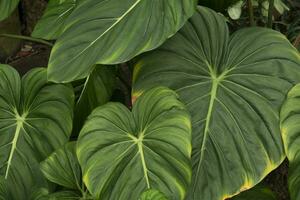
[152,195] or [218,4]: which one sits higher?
[218,4]

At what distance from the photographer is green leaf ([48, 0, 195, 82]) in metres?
1.29

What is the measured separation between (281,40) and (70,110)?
0.57m

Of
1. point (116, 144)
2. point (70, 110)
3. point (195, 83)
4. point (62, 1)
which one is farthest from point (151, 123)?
point (62, 1)

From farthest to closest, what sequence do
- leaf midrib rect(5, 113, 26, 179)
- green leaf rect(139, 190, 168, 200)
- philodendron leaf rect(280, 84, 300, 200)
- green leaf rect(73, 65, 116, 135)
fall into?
green leaf rect(73, 65, 116, 135)
leaf midrib rect(5, 113, 26, 179)
philodendron leaf rect(280, 84, 300, 200)
green leaf rect(139, 190, 168, 200)

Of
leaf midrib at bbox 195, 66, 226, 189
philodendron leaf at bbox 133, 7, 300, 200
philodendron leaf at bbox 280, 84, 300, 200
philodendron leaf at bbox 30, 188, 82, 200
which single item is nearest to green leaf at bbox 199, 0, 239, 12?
philodendron leaf at bbox 133, 7, 300, 200

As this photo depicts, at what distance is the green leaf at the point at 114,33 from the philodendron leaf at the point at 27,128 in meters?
0.20

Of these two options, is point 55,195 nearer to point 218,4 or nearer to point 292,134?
point 292,134

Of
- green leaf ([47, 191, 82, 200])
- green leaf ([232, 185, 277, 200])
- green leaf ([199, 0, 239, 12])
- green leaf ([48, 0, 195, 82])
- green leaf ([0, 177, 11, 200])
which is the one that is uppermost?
green leaf ([48, 0, 195, 82])

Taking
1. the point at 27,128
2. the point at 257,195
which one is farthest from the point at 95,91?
the point at 257,195

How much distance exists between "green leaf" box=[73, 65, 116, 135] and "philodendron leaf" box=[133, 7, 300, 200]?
0.15 meters

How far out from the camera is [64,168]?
139 centimetres

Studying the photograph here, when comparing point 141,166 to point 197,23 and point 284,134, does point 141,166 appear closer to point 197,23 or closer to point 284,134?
point 284,134

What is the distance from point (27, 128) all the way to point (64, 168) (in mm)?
193

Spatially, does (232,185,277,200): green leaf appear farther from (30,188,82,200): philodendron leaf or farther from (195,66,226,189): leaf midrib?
(30,188,82,200): philodendron leaf
